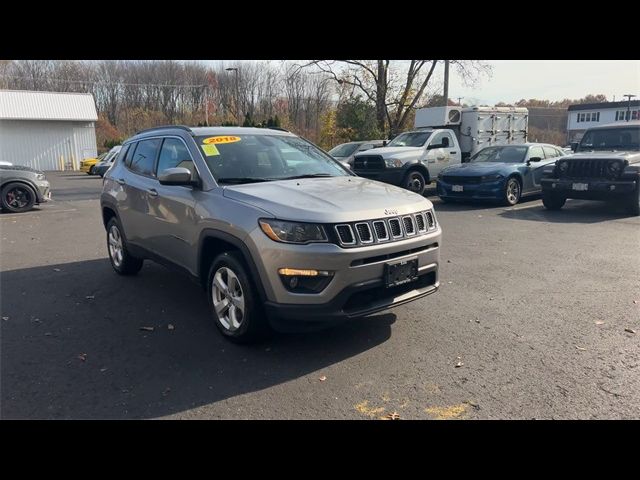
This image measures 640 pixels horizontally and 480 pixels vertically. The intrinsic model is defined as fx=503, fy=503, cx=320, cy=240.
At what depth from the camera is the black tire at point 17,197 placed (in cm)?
1335

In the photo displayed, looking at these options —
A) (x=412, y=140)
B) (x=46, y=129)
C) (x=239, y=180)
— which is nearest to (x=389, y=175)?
(x=412, y=140)

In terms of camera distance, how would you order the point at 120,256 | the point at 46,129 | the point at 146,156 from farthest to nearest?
the point at 46,129 < the point at 120,256 < the point at 146,156

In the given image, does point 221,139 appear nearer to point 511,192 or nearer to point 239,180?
point 239,180

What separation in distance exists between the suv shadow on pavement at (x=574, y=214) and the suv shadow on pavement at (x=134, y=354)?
290 inches

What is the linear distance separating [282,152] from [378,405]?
2.91 meters

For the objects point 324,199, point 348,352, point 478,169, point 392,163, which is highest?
point 324,199

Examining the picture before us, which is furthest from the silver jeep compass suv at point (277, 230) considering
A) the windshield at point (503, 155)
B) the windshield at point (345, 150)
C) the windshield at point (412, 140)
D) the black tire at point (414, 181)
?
the windshield at point (345, 150)

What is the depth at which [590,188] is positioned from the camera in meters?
10.9

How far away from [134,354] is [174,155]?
2159mm

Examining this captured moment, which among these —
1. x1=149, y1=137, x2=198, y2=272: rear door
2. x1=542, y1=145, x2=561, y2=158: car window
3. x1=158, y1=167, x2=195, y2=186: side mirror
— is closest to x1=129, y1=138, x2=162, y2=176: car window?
x1=149, y1=137, x2=198, y2=272: rear door

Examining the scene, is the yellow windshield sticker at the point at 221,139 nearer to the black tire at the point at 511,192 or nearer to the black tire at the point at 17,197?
the black tire at the point at 511,192

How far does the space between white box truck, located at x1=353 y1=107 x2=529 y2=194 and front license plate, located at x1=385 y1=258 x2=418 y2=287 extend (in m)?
10.0

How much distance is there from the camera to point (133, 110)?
206 feet

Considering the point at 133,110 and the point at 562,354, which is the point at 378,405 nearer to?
the point at 562,354
